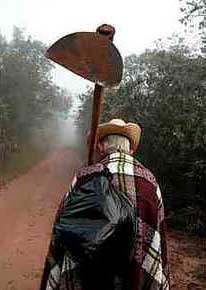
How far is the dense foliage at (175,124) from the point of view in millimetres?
10125

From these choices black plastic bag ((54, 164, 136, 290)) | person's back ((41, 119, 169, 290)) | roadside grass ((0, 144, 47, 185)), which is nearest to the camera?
black plastic bag ((54, 164, 136, 290))

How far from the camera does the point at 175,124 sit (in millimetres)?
10625

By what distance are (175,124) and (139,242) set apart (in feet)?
29.4

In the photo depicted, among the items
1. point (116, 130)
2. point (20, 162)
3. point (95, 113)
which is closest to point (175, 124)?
point (116, 130)

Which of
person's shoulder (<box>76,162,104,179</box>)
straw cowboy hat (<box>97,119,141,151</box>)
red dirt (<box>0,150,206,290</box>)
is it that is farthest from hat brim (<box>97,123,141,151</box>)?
red dirt (<box>0,150,206,290</box>)

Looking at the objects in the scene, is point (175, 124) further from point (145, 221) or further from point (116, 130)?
point (145, 221)

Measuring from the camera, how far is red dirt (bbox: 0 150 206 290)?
696 cm

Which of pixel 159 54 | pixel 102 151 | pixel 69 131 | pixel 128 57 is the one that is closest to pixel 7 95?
pixel 128 57

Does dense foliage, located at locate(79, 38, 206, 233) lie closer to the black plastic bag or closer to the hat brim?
the hat brim

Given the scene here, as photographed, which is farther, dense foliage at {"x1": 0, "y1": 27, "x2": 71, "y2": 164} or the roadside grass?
dense foliage at {"x1": 0, "y1": 27, "x2": 71, "y2": 164}

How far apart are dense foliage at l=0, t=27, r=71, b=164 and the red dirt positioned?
4784 mm

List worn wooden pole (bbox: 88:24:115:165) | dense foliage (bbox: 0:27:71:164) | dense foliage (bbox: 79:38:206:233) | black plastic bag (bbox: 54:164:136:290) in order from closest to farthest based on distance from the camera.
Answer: black plastic bag (bbox: 54:164:136:290) → worn wooden pole (bbox: 88:24:115:165) → dense foliage (bbox: 79:38:206:233) → dense foliage (bbox: 0:27:71:164)

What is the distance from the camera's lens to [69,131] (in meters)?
48.2

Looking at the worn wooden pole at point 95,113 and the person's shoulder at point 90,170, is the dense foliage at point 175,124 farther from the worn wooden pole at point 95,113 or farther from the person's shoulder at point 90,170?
the person's shoulder at point 90,170
